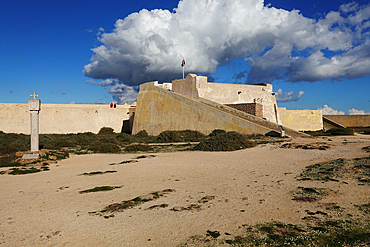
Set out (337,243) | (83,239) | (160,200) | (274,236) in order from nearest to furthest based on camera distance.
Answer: (337,243)
(274,236)
(83,239)
(160,200)

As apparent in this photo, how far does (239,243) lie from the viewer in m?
2.89

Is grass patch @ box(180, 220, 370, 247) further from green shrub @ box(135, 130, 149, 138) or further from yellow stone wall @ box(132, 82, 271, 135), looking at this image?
green shrub @ box(135, 130, 149, 138)

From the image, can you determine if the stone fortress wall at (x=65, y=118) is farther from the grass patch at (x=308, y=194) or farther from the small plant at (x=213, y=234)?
the small plant at (x=213, y=234)

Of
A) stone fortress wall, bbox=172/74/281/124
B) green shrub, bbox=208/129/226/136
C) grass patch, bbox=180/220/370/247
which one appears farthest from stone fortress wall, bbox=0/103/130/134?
grass patch, bbox=180/220/370/247

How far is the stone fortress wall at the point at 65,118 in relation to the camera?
25109 mm

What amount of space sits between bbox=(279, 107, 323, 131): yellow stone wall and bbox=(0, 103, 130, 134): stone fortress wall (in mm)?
Answer: 19278

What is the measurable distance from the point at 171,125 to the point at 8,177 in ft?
52.6

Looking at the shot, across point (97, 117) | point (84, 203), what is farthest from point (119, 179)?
point (97, 117)

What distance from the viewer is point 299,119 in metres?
28.0

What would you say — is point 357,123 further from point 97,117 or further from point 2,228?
point 2,228

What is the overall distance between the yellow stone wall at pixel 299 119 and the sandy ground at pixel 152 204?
71.0ft

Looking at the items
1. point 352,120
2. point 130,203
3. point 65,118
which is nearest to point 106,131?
point 65,118

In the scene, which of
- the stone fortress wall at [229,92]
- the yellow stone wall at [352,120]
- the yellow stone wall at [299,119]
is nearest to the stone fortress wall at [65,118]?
the stone fortress wall at [229,92]

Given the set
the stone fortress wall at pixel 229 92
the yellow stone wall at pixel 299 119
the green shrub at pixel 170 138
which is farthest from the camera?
the yellow stone wall at pixel 299 119
